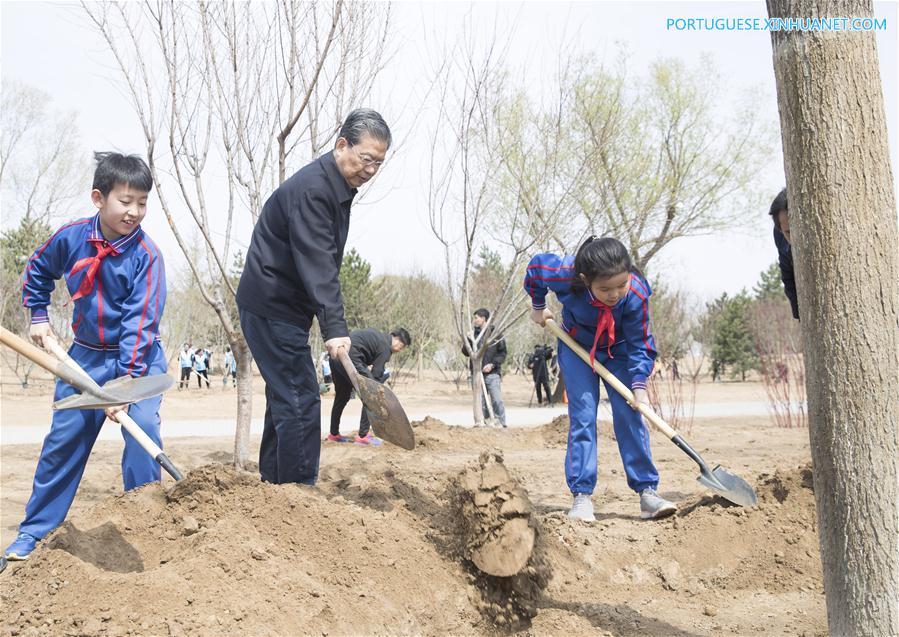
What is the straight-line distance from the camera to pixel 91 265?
331 centimetres

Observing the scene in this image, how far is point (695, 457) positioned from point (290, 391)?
2212mm

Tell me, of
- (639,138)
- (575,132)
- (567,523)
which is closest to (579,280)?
(567,523)

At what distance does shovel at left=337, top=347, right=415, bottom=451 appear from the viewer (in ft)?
10.2

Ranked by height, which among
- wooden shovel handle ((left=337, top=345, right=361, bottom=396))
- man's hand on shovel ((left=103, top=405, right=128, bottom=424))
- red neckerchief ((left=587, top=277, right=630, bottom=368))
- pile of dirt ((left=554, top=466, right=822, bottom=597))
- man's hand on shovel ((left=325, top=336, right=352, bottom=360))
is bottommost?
pile of dirt ((left=554, top=466, right=822, bottom=597))

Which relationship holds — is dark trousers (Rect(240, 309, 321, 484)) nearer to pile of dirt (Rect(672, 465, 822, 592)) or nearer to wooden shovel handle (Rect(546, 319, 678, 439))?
wooden shovel handle (Rect(546, 319, 678, 439))

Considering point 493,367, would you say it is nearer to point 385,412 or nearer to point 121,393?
point 385,412

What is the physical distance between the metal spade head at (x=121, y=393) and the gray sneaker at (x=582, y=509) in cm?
221

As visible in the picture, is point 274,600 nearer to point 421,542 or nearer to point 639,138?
point 421,542

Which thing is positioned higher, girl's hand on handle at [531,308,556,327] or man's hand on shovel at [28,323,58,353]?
girl's hand on handle at [531,308,556,327]

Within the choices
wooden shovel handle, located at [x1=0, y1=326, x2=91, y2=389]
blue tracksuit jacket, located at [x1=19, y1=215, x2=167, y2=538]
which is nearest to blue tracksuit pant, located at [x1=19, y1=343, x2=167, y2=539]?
blue tracksuit jacket, located at [x1=19, y1=215, x2=167, y2=538]

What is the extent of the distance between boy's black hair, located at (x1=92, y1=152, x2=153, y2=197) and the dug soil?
133 cm

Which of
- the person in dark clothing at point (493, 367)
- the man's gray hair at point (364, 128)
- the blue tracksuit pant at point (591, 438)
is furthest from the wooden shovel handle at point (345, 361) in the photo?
the person in dark clothing at point (493, 367)

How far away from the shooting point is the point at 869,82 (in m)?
1.99

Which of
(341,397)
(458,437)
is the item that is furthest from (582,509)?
(341,397)
